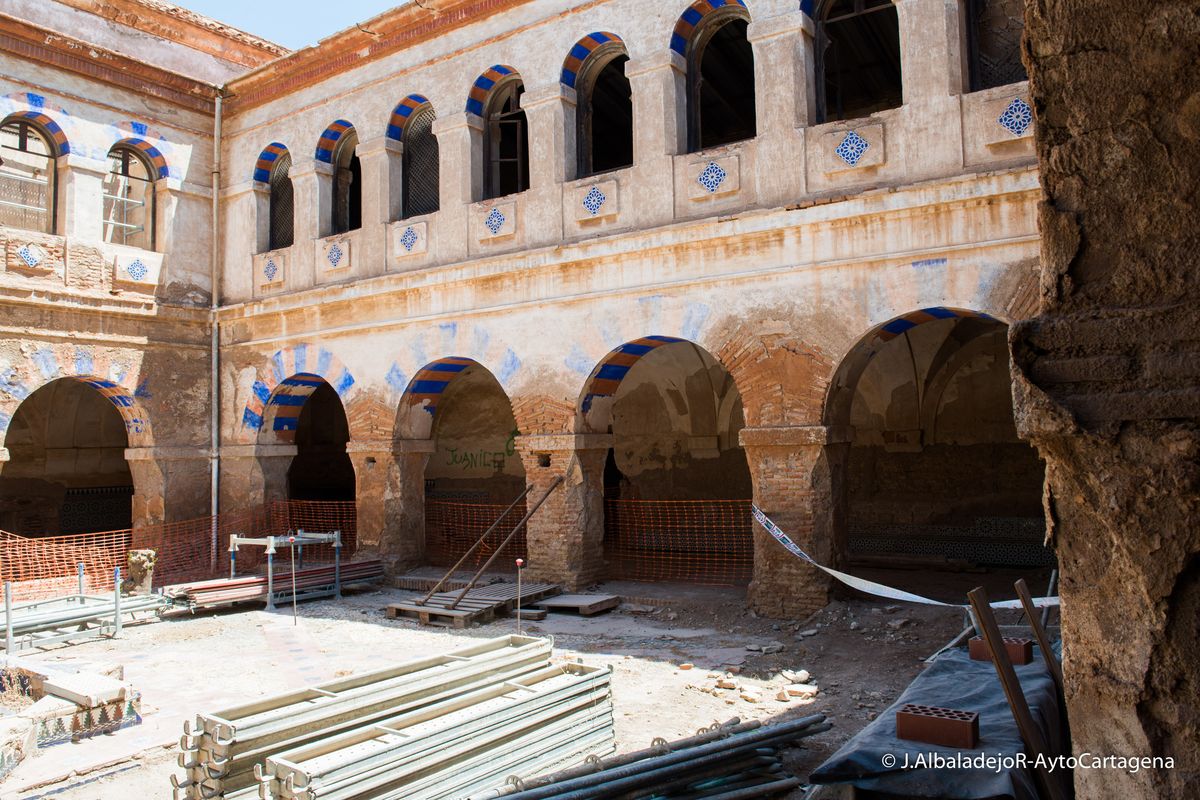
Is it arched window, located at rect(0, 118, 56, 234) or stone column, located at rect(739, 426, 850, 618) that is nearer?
stone column, located at rect(739, 426, 850, 618)

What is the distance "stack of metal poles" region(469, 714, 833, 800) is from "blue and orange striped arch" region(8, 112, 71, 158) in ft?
42.5

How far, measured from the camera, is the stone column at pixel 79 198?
46.0ft

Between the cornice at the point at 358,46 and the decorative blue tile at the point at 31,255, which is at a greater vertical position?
the cornice at the point at 358,46

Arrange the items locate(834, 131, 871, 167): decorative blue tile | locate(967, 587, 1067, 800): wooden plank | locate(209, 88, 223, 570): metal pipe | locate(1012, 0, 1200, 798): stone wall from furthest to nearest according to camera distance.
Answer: locate(209, 88, 223, 570): metal pipe < locate(834, 131, 871, 167): decorative blue tile < locate(967, 587, 1067, 800): wooden plank < locate(1012, 0, 1200, 798): stone wall

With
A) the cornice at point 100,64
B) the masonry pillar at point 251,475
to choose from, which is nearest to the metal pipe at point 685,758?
the masonry pillar at point 251,475

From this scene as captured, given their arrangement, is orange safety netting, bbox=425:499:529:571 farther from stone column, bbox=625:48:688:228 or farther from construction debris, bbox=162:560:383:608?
stone column, bbox=625:48:688:228

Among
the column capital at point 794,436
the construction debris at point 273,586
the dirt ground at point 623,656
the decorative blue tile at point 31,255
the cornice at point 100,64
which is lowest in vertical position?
the dirt ground at point 623,656

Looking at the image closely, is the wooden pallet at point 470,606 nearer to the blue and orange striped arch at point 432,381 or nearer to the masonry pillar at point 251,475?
the blue and orange striped arch at point 432,381

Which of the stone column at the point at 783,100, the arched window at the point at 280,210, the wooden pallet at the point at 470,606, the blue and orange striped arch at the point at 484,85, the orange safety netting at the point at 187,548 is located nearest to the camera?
the stone column at the point at 783,100

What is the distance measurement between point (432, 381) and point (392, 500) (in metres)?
1.86

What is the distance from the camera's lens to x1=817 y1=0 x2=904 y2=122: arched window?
10.8 metres

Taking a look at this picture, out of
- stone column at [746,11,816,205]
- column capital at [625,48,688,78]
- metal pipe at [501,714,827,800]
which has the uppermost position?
column capital at [625,48,688,78]

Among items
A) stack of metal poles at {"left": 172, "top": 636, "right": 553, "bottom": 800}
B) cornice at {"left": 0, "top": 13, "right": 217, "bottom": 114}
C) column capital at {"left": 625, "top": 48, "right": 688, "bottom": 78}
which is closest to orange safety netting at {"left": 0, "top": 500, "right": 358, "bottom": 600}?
cornice at {"left": 0, "top": 13, "right": 217, "bottom": 114}

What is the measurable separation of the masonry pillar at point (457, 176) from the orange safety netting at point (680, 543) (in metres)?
4.63
